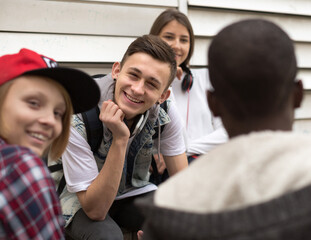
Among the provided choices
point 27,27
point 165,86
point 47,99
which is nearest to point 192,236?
point 47,99

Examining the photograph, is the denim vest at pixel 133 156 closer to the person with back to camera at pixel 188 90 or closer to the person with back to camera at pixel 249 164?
the person with back to camera at pixel 188 90

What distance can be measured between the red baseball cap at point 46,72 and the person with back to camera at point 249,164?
Answer: 58 centimetres

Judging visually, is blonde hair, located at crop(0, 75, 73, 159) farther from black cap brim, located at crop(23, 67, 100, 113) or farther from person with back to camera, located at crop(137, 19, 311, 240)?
person with back to camera, located at crop(137, 19, 311, 240)

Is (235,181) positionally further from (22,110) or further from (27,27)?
(27,27)

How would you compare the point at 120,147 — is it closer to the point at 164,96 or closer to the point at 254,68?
the point at 164,96

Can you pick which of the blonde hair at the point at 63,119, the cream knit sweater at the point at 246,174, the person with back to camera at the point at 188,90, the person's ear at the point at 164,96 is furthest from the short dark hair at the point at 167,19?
the cream knit sweater at the point at 246,174

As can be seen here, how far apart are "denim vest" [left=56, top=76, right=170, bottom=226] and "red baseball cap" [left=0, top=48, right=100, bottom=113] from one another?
47 cm

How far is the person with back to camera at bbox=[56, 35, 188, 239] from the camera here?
1.86 metres

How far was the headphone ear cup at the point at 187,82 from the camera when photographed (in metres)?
2.90

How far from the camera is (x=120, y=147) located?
1856 millimetres

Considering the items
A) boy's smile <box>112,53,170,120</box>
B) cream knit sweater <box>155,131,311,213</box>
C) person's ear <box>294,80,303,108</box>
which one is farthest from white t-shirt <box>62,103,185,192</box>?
person's ear <box>294,80,303,108</box>

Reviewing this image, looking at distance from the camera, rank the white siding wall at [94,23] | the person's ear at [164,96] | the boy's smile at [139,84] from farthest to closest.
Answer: the white siding wall at [94,23]
the person's ear at [164,96]
the boy's smile at [139,84]

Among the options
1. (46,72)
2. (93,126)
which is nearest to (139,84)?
(93,126)

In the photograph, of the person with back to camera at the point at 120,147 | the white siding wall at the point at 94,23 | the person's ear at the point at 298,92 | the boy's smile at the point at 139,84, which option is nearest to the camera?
the person's ear at the point at 298,92
